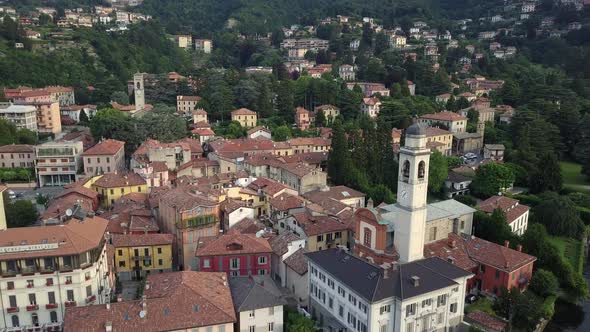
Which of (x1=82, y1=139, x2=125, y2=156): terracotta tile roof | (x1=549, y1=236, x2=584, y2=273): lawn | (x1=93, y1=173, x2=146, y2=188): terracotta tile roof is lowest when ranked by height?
(x1=549, y1=236, x2=584, y2=273): lawn

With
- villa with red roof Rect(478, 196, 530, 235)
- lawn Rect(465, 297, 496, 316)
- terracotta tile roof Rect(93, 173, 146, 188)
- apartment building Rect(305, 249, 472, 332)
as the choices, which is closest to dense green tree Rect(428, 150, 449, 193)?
villa with red roof Rect(478, 196, 530, 235)

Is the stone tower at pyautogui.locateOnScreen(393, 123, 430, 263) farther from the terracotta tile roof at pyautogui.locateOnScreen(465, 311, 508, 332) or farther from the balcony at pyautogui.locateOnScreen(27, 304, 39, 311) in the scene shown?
the balcony at pyautogui.locateOnScreen(27, 304, 39, 311)

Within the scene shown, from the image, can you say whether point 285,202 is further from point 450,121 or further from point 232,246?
point 450,121

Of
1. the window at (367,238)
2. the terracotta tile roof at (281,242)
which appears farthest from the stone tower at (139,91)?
the window at (367,238)

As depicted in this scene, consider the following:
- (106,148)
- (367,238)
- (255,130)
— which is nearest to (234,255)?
(367,238)

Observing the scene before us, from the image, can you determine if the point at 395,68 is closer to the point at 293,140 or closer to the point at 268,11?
the point at 293,140

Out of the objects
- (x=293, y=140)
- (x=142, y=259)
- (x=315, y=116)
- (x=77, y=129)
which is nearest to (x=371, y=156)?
(x=293, y=140)
